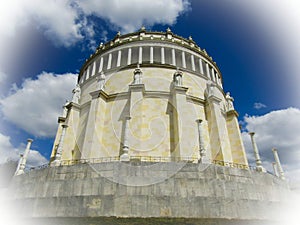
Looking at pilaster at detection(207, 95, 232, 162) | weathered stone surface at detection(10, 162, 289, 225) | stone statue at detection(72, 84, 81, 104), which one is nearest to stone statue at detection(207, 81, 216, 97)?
pilaster at detection(207, 95, 232, 162)

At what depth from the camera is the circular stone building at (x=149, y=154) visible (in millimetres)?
9703

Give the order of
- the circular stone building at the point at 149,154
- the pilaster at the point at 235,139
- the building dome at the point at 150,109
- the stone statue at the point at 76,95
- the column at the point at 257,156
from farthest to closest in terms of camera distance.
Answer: the stone statue at the point at 76,95 < the pilaster at the point at 235,139 < the building dome at the point at 150,109 < the column at the point at 257,156 < the circular stone building at the point at 149,154

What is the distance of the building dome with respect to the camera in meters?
17.0

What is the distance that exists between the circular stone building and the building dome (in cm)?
11

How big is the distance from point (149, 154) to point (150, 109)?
4.80m

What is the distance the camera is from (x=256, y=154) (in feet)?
53.4

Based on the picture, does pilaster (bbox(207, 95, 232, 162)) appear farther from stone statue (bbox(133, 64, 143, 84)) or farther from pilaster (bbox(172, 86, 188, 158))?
stone statue (bbox(133, 64, 143, 84))

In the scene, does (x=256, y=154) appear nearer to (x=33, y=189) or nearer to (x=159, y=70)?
(x=159, y=70)

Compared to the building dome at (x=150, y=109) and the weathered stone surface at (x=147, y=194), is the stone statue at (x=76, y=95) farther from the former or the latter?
the weathered stone surface at (x=147, y=194)

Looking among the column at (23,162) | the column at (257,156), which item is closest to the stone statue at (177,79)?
the column at (257,156)

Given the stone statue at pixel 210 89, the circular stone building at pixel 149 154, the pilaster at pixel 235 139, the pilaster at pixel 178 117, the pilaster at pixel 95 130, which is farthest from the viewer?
the stone statue at pixel 210 89

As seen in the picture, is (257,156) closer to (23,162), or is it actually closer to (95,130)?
(95,130)

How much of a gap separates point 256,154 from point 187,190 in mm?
9358

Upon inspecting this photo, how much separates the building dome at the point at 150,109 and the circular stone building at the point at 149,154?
0.35ft
